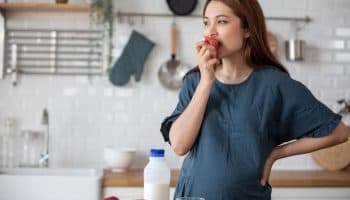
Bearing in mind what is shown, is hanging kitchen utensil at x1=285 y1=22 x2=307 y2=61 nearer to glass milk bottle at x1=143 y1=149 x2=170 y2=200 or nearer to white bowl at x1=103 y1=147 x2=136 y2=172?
white bowl at x1=103 y1=147 x2=136 y2=172

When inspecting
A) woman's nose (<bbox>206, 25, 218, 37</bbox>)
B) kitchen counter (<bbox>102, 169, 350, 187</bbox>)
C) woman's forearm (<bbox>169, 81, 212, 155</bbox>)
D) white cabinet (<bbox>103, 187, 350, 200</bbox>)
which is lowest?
white cabinet (<bbox>103, 187, 350, 200</bbox>)

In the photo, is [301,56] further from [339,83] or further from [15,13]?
[15,13]

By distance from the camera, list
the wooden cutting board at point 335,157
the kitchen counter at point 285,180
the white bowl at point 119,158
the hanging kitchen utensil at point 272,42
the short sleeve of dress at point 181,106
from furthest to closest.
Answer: the hanging kitchen utensil at point 272,42, the wooden cutting board at point 335,157, the white bowl at point 119,158, the kitchen counter at point 285,180, the short sleeve of dress at point 181,106

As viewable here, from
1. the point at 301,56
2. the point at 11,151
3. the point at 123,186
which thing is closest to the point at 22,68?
the point at 11,151

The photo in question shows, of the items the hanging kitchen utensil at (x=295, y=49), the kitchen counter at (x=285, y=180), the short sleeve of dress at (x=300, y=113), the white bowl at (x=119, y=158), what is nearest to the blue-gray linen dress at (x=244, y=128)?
the short sleeve of dress at (x=300, y=113)

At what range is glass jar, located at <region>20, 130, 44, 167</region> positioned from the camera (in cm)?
346


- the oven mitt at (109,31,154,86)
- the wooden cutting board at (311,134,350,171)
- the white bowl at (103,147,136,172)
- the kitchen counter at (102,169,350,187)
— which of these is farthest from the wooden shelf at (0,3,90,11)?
the wooden cutting board at (311,134,350,171)

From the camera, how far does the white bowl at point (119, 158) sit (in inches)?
129

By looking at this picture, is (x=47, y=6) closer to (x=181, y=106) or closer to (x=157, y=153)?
Result: (x=181, y=106)

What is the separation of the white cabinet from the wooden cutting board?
366 mm

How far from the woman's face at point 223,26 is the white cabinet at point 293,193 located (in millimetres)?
1427

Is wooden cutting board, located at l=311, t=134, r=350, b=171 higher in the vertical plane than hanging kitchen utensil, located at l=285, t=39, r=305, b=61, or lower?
lower

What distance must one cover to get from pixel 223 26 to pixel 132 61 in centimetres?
183

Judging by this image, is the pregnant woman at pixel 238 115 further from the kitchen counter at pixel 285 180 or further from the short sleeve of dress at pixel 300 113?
the kitchen counter at pixel 285 180
